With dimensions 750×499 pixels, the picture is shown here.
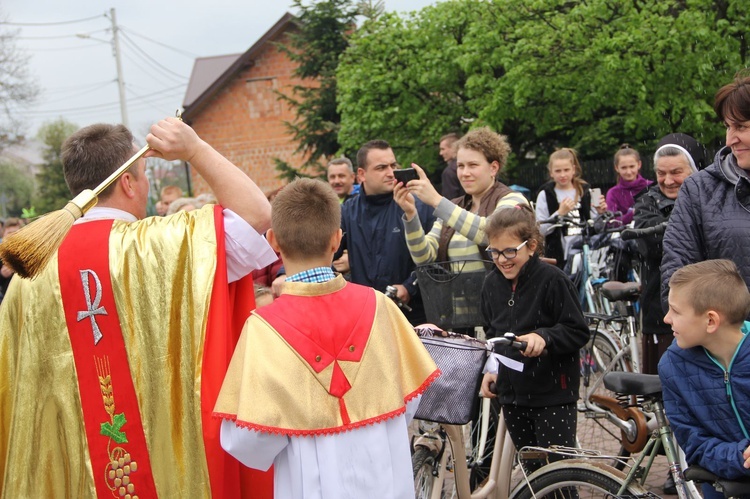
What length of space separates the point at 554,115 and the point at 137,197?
15.2 meters

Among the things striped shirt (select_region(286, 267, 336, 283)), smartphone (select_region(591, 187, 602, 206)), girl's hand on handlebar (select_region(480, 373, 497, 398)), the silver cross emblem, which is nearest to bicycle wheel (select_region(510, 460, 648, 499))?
girl's hand on handlebar (select_region(480, 373, 497, 398))

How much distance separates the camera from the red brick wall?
3750cm

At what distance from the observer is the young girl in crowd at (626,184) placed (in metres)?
9.16

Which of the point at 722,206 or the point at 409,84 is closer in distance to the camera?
the point at 722,206

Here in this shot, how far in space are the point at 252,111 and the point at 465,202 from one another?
33.1 meters

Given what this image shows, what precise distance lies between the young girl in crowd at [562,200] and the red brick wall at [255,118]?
1105 inches

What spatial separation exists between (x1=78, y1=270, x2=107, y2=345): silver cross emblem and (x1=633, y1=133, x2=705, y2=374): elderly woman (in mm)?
3748

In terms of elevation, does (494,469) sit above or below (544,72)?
below

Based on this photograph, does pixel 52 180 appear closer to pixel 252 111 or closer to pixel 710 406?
pixel 252 111

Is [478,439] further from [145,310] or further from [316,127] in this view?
[316,127]

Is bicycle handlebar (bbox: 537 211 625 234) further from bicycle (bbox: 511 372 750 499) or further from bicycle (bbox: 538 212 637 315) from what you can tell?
bicycle (bbox: 511 372 750 499)

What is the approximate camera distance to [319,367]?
3.05 m

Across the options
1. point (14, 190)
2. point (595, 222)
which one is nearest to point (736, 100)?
point (595, 222)

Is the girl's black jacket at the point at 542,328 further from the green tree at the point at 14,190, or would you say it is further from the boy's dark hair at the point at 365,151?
→ the green tree at the point at 14,190
